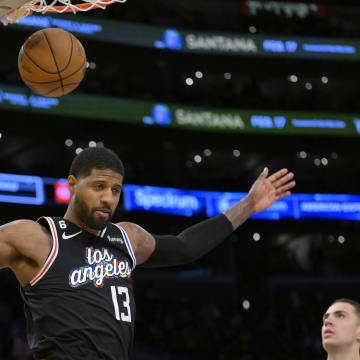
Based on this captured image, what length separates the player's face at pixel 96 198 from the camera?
313 cm

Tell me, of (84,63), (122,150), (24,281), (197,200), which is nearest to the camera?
(24,281)

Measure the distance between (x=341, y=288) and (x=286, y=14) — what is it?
9632 mm

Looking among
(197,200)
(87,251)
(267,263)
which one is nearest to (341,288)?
(267,263)

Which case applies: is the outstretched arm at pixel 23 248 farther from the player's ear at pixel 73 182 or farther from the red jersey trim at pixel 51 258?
the player's ear at pixel 73 182

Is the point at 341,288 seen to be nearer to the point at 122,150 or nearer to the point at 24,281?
the point at 122,150

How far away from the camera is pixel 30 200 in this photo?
55.0ft

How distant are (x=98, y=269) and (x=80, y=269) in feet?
0.31

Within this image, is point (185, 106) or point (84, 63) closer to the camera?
point (84, 63)

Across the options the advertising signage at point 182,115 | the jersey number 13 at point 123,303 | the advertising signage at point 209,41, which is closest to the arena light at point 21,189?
the advertising signage at point 182,115

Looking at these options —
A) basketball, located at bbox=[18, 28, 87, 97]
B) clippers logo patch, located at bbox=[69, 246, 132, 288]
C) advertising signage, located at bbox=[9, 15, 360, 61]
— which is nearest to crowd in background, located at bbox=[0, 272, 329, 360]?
advertising signage, located at bbox=[9, 15, 360, 61]

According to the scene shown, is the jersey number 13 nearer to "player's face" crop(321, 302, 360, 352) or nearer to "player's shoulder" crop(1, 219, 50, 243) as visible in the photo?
"player's shoulder" crop(1, 219, 50, 243)

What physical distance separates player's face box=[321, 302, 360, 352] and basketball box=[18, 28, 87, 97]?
2.69 m

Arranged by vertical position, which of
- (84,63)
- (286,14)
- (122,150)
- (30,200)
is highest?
(286,14)

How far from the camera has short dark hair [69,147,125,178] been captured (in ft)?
10.4
